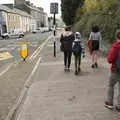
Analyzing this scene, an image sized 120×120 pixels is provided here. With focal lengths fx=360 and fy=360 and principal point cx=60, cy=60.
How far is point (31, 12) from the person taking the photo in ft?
438

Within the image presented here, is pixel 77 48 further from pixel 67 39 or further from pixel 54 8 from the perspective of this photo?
pixel 54 8

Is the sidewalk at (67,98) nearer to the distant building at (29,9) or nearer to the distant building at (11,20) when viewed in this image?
the distant building at (11,20)

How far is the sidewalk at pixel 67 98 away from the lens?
7.27m

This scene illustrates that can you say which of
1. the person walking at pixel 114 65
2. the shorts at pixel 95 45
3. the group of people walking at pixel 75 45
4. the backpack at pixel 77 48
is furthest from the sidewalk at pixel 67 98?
the shorts at pixel 95 45

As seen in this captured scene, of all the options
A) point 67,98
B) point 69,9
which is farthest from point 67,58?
point 69,9

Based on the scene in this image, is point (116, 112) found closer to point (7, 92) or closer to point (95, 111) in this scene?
point (95, 111)

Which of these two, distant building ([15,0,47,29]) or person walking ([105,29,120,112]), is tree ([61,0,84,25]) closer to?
person walking ([105,29,120,112])

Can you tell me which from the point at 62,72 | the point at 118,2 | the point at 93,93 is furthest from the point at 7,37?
the point at 93,93

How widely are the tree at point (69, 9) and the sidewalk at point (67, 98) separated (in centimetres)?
3550

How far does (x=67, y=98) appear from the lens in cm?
885

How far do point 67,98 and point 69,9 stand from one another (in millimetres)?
40918

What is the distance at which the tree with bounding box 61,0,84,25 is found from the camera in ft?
157

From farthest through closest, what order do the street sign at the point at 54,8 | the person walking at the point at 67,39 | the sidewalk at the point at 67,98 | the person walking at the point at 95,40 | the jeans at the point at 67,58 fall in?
the street sign at the point at 54,8, the person walking at the point at 95,40, the jeans at the point at 67,58, the person walking at the point at 67,39, the sidewalk at the point at 67,98

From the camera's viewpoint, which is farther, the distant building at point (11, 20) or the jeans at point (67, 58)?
the distant building at point (11, 20)
